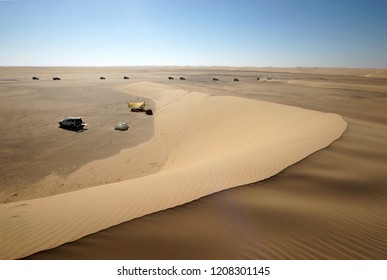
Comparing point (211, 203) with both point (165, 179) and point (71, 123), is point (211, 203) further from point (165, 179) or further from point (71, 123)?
point (71, 123)

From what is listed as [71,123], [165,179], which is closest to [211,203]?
[165,179]

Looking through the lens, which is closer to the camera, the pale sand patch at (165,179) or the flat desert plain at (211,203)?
the flat desert plain at (211,203)

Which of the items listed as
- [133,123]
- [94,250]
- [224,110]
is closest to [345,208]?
[94,250]

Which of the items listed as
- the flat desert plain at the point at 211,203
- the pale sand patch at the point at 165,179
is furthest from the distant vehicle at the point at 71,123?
the pale sand patch at the point at 165,179

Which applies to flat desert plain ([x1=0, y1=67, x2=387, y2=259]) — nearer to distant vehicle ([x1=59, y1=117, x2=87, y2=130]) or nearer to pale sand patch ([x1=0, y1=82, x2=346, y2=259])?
pale sand patch ([x1=0, y1=82, x2=346, y2=259])

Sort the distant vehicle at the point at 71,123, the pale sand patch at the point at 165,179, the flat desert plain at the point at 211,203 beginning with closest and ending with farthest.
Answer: the flat desert plain at the point at 211,203, the pale sand patch at the point at 165,179, the distant vehicle at the point at 71,123

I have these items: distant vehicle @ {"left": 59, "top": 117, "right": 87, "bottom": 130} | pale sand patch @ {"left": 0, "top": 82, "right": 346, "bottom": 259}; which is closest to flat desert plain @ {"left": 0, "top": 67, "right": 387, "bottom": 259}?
pale sand patch @ {"left": 0, "top": 82, "right": 346, "bottom": 259}

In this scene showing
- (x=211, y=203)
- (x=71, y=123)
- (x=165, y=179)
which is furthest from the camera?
(x=71, y=123)

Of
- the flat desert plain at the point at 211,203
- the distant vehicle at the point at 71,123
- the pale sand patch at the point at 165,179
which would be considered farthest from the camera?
the distant vehicle at the point at 71,123

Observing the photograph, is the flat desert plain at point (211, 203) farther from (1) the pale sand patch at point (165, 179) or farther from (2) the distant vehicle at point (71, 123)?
(2) the distant vehicle at point (71, 123)

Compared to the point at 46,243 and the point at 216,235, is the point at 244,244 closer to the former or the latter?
the point at 216,235
